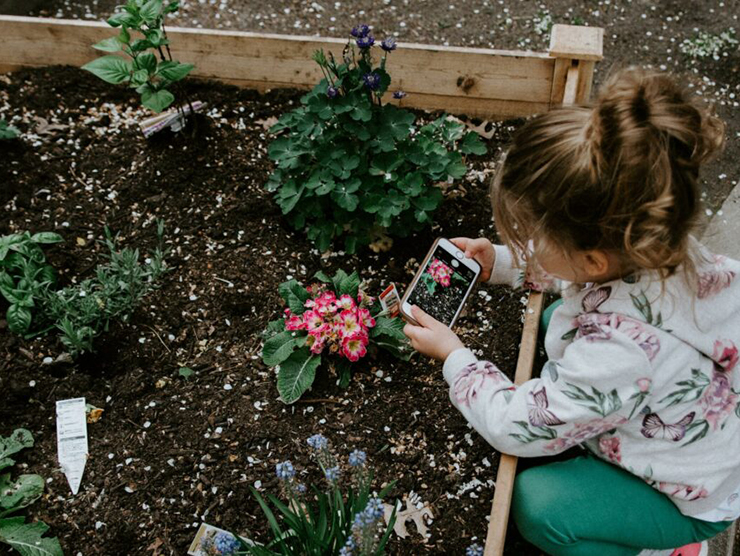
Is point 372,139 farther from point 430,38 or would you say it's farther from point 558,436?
point 430,38

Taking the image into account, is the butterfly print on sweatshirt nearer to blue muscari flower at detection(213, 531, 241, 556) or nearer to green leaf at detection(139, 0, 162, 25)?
blue muscari flower at detection(213, 531, 241, 556)

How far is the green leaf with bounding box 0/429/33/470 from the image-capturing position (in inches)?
84.0

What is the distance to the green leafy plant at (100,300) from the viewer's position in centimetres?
230

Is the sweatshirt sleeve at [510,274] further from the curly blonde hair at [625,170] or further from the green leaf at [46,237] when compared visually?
the green leaf at [46,237]

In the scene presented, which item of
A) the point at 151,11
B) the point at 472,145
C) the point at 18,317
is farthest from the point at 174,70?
the point at 472,145

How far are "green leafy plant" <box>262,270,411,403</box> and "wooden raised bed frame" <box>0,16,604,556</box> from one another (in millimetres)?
1145

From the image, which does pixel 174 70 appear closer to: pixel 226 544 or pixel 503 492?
pixel 226 544

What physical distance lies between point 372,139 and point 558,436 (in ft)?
4.08

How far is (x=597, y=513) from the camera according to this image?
1882mm

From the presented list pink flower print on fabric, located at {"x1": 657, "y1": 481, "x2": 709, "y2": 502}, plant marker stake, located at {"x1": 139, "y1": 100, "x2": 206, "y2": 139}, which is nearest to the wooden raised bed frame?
plant marker stake, located at {"x1": 139, "y1": 100, "x2": 206, "y2": 139}

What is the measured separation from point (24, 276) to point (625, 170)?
6.63ft

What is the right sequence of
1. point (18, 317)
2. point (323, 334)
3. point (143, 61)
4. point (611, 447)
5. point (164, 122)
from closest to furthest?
point (611, 447), point (323, 334), point (18, 317), point (143, 61), point (164, 122)

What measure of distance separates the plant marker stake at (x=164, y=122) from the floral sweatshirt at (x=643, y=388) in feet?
5.78

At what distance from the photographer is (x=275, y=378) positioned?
2367 mm
